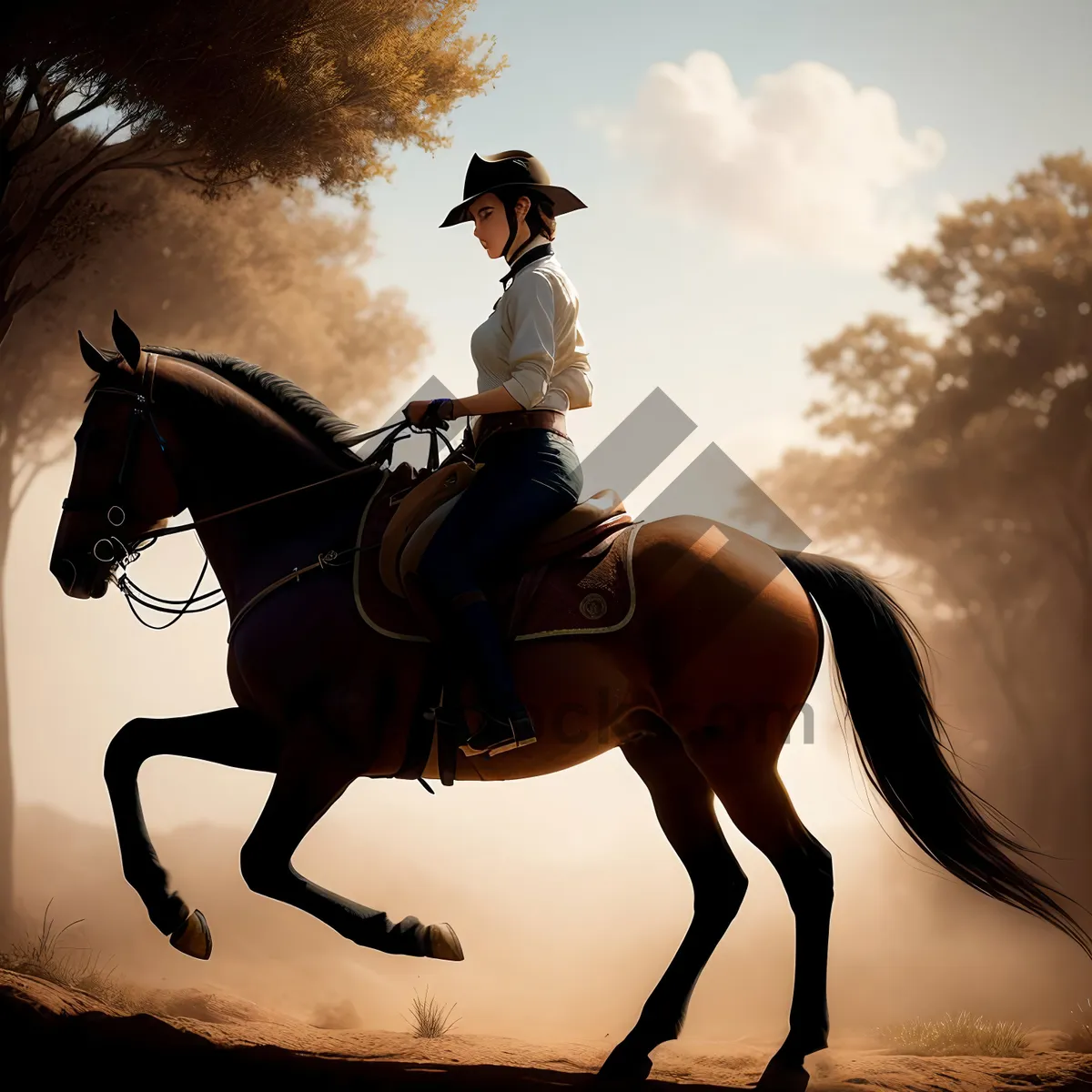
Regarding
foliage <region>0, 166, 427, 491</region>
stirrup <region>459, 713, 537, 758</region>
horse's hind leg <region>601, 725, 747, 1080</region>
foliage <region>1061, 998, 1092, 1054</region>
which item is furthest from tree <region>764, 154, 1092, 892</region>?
stirrup <region>459, 713, 537, 758</region>

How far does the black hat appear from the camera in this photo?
4.49 m

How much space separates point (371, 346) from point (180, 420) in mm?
6626

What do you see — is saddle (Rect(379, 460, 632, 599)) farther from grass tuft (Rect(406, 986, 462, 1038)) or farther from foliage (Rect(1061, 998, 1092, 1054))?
foliage (Rect(1061, 998, 1092, 1054))

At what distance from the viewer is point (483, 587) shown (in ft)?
14.1

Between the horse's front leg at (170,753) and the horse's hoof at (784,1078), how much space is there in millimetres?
2284

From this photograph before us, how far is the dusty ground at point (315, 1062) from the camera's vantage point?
4406mm

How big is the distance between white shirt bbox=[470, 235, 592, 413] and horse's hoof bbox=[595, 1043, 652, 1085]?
270 centimetres

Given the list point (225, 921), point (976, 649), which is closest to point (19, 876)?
point (225, 921)

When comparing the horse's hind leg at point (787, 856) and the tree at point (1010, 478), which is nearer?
the horse's hind leg at point (787, 856)

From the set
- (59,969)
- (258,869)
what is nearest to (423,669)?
(258,869)

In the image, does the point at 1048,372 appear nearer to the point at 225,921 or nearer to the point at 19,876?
the point at 225,921

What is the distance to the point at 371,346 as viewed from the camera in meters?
11.0

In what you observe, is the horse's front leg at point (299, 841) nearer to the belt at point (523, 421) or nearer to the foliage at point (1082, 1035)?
the belt at point (523, 421)

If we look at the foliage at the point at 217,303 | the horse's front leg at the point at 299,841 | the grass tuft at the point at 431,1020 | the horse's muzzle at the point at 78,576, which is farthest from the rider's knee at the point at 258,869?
the foliage at the point at 217,303
